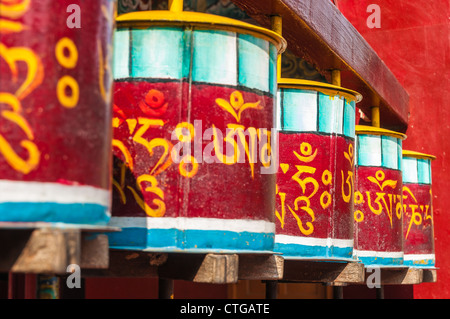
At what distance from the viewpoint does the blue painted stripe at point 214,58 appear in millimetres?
2867

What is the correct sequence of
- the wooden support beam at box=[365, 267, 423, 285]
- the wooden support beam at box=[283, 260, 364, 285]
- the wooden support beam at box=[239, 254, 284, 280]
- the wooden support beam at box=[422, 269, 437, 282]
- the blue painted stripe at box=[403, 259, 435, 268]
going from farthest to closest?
the wooden support beam at box=[422, 269, 437, 282] → the blue painted stripe at box=[403, 259, 435, 268] → the wooden support beam at box=[365, 267, 423, 285] → the wooden support beam at box=[283, 260, 364, 285] → the wooden support beam at box=[239, 254, 284, 280]

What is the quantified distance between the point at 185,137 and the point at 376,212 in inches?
99.0

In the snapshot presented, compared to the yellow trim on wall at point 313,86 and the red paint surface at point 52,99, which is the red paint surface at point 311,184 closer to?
the yellow trim on wall at point 313,86

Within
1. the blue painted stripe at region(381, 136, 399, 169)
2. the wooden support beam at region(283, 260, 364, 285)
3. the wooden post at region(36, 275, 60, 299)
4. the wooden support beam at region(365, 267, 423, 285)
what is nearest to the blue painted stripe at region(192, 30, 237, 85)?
the wooden support beam at region(283, 260, 364, 285)

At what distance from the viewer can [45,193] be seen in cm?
207

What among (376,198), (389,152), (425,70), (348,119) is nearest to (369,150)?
(389,152)

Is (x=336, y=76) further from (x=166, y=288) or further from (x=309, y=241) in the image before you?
(x=166, y=288)

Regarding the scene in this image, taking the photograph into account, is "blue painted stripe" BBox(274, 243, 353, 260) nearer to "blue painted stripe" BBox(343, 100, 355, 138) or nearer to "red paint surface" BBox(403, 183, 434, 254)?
"blue painted stripe" BBox(343, 100, 355, 138)

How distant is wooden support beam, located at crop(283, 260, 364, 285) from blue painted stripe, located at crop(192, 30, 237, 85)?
1435 millimetres

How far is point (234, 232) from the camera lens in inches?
112

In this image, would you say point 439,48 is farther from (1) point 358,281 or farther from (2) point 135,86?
(2) point 135,86

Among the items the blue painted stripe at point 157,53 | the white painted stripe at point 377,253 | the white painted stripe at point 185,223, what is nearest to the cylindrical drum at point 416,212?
the white painted stripe at point 377,253

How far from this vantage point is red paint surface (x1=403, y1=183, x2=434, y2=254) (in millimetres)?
6176
